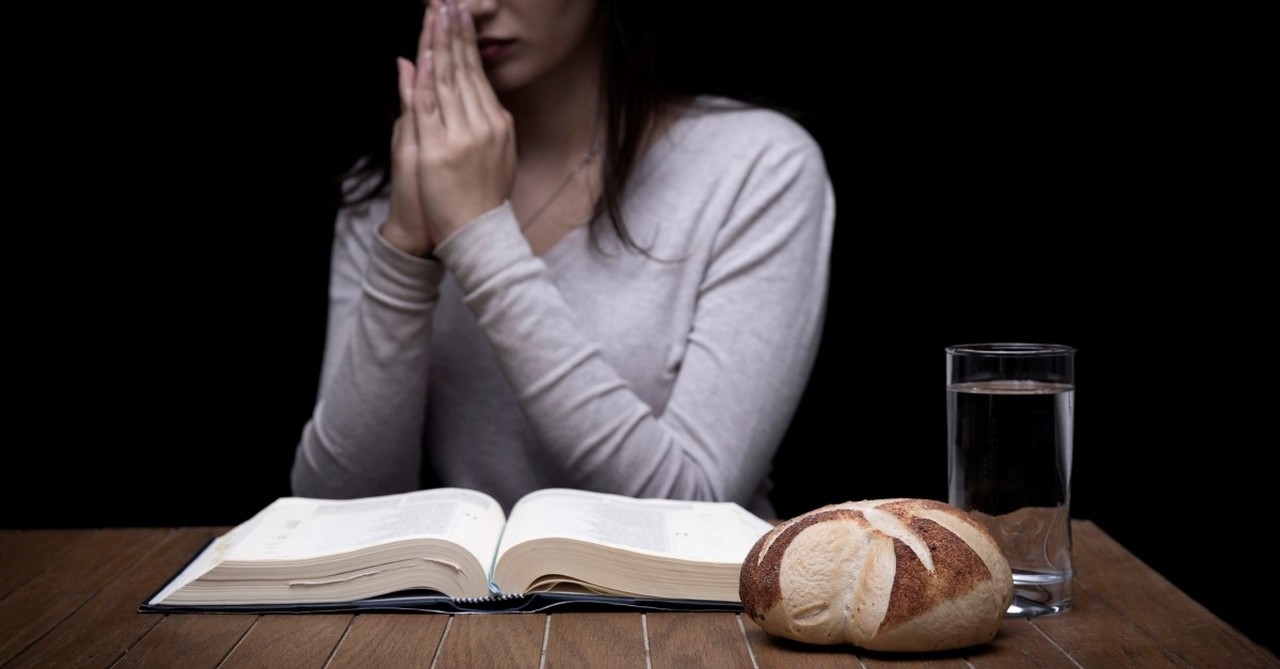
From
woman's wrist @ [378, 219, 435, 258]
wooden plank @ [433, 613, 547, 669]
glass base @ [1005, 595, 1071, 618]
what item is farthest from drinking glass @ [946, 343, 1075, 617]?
woman's wrist @ [378, 219, 435, 258]

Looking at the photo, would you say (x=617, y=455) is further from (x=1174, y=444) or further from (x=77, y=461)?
(x=77, y=461)

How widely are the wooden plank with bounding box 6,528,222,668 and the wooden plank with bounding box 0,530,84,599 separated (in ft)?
0.05

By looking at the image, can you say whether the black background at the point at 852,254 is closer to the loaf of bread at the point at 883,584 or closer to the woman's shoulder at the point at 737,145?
the woman's shoulder at the point at 737,145

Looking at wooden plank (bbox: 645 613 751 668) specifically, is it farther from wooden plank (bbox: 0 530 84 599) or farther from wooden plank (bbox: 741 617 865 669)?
wooden plank (bbox: 0 530 84 599)

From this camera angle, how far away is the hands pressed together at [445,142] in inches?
55.2

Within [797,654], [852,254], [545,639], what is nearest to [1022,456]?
[797,654]

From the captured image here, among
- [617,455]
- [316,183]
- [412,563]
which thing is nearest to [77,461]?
[316,183]

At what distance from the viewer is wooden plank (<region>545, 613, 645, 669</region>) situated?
808 mm

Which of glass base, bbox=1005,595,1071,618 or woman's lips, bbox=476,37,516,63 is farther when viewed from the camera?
woman's lips, bbox=476,37,516,63

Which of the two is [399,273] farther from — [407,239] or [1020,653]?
[1020,653]

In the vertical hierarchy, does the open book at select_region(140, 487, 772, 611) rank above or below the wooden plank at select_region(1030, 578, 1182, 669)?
above

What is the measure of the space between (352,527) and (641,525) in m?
0.22

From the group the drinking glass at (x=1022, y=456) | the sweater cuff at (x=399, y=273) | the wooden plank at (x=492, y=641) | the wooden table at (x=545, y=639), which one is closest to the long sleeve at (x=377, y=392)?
the sweater cuff at (x=399, y=273)

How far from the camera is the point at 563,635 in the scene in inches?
33.8
